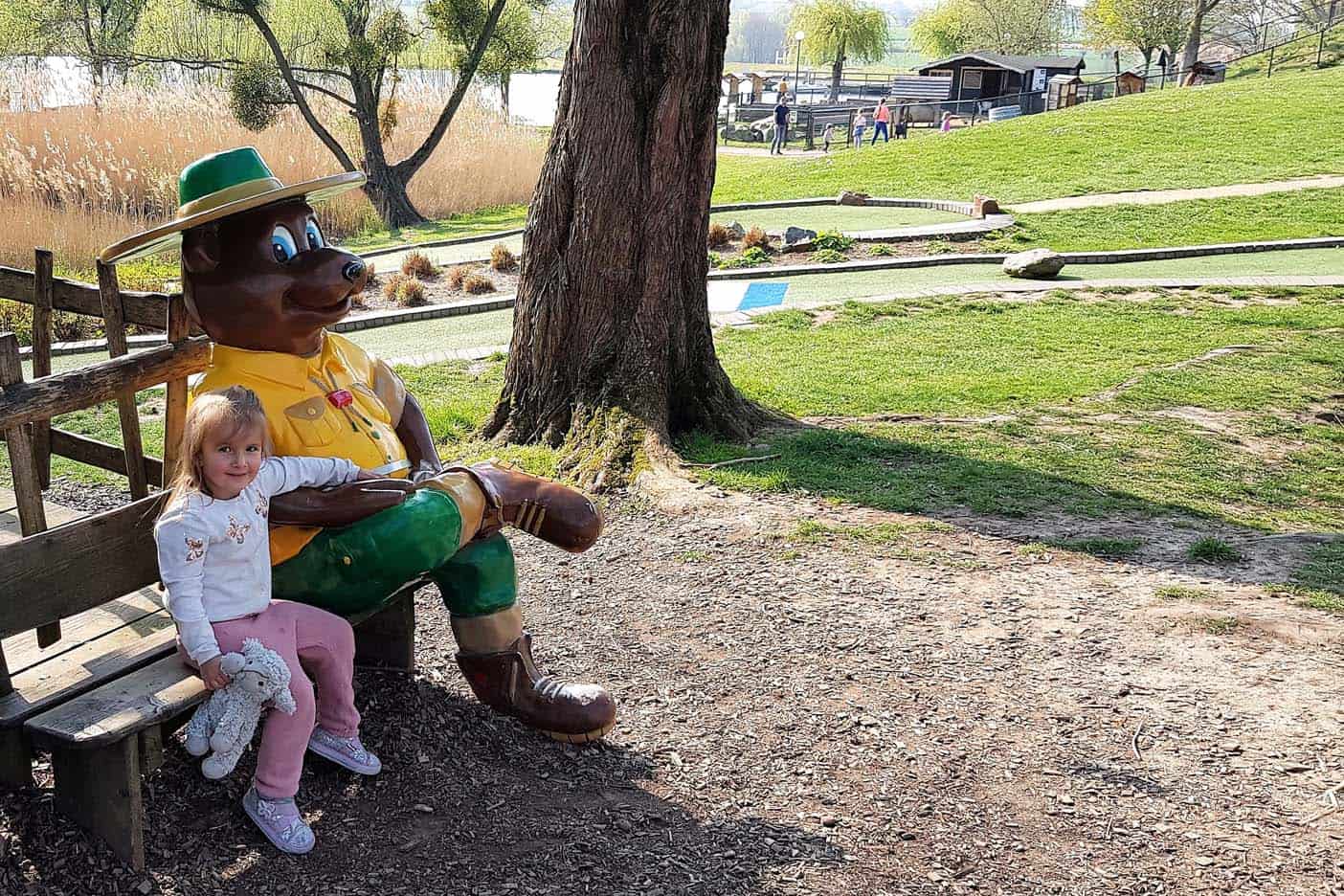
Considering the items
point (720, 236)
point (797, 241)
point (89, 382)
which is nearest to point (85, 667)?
point (89, 382)

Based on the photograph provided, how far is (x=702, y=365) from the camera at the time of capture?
641 centimetres

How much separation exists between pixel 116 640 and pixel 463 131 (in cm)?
2192

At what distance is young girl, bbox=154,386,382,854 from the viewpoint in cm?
267

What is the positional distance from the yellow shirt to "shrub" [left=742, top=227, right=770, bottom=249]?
10.7 m

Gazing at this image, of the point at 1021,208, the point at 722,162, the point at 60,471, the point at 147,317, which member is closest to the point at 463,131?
the point at 722,162

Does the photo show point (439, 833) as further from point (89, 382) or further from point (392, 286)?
point (392, 286)

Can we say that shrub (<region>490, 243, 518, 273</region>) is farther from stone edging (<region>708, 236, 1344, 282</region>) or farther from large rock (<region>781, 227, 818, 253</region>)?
large rock (<region>781, 227, 818, 253</region>)

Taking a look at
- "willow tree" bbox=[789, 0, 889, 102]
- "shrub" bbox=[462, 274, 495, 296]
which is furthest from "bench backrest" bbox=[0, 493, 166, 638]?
"willow tree" bbox=[789, 0, 889, 102]

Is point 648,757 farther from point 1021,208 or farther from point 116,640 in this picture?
point 1021,208

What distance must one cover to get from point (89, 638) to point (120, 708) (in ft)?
1.82

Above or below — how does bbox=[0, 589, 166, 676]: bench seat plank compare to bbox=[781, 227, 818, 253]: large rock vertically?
below

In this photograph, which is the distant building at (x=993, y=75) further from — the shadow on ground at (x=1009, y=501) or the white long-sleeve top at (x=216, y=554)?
the white long-sleeve top at (x=216, y=554)

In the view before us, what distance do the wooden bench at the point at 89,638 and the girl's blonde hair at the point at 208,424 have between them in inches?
7.7

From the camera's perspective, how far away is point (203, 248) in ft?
10.2
